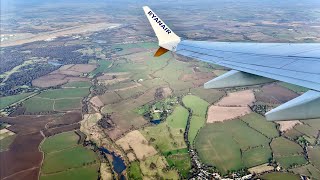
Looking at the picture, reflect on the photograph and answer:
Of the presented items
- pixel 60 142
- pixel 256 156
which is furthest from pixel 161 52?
pixel 60 142

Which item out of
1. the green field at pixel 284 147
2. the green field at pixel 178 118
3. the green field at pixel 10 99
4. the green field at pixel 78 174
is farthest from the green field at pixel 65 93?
the green field at pixel 284 147

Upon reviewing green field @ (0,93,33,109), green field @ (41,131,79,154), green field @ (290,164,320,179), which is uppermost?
green field @ (290,164,320,179)

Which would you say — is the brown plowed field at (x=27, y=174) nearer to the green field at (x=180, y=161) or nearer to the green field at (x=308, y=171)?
the green field at (x=180, y=161)

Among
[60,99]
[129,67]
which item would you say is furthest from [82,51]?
[60,99]

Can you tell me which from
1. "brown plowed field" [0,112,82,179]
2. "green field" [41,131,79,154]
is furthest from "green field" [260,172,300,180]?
"brown plowed field" [0,112,82,179]

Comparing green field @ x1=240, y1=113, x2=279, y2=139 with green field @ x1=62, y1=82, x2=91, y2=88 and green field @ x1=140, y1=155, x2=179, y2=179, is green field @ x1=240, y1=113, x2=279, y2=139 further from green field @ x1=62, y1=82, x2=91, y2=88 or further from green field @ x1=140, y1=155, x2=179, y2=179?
green field @ x1=62, y1=82, x2=91, y2=88
